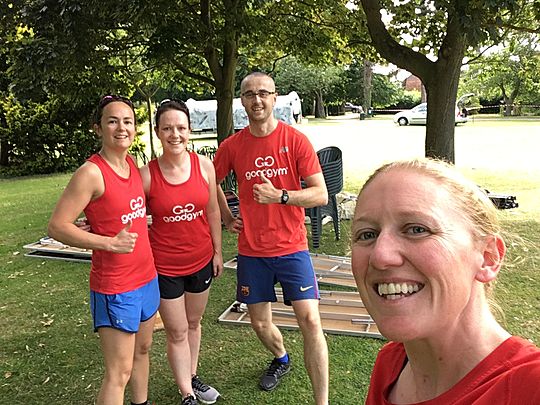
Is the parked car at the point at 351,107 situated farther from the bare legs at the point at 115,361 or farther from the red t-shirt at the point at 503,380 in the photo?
the red t-shirt at the point at 503,380

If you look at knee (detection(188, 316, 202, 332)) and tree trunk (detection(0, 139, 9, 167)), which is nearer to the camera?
knee (detection(188, 316, 202, 332))

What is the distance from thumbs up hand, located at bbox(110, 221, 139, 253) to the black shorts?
52 centimetres

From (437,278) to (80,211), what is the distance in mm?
1950

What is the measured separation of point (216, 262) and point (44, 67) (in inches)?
182

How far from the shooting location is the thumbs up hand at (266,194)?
305 cm

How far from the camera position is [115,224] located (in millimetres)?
2641

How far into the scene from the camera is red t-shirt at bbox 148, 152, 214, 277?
119 inches

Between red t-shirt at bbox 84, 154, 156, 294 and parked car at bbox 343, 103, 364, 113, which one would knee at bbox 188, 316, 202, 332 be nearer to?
red t-shirt at bbox 84, 154, 156, 294

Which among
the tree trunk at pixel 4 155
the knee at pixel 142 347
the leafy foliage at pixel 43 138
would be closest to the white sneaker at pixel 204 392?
the knee at pixel 142 347

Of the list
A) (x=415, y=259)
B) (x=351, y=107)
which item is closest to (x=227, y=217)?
(x=415, y=259)

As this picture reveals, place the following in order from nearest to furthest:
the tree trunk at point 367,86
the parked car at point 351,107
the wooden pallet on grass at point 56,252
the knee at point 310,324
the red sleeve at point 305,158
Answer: the knee at point 310,324, the red sleeve at point 305,158, the wooden pallet on grass at point 56,252, the tree trunk at point 367,86, the parked car at point 351,107

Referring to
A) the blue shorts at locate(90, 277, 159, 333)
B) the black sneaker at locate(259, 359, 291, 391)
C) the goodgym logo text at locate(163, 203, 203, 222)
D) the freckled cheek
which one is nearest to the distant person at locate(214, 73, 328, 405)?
the goodgym logo text at locate(163, 203, 203, 222)

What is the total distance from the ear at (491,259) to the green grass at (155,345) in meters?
0.41

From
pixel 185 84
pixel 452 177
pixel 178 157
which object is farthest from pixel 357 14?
pixel 452 177
